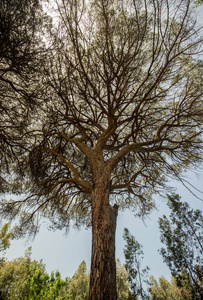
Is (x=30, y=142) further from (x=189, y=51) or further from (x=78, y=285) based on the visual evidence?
(x=78, y=285)

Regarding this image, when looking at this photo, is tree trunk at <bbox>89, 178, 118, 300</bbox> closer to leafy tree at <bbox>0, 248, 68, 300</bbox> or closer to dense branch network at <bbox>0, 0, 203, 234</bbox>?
dense branch network at <bbox>0, 0, 203, 234</bbox>

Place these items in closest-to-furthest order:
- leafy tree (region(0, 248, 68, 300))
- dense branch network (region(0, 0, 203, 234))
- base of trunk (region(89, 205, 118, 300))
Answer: base of trunk (region(89, 205, 118, 300)) < dense branch network (region(0, 0, 203, 234)) < leafy tree (region(0, 248, 68, 300))

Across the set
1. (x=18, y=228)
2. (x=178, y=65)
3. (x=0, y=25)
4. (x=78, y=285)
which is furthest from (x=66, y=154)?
(x=78, y=285)

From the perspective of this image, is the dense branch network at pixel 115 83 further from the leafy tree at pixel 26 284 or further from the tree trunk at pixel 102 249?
the leafy tree at pixel 26 284

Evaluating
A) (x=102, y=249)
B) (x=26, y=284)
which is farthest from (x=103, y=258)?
(x=26, y=284)

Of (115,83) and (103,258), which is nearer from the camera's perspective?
(103,258)

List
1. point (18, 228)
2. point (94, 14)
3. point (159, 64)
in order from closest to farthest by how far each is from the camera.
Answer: point (94, 14), point (159, 64), point (18, 228)

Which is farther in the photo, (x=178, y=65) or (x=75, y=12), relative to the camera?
(x=178, y=65)

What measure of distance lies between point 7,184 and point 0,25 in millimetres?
4231

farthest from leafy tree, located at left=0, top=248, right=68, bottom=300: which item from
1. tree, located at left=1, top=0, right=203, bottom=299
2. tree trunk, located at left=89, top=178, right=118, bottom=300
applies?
tree trunk, located at left=89, top=178, right=118, bottom=300

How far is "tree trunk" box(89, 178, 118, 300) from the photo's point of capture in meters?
1.78

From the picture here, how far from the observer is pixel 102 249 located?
83.2 inches

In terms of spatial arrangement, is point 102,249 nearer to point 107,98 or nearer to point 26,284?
point 107,98

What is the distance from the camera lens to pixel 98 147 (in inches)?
154
